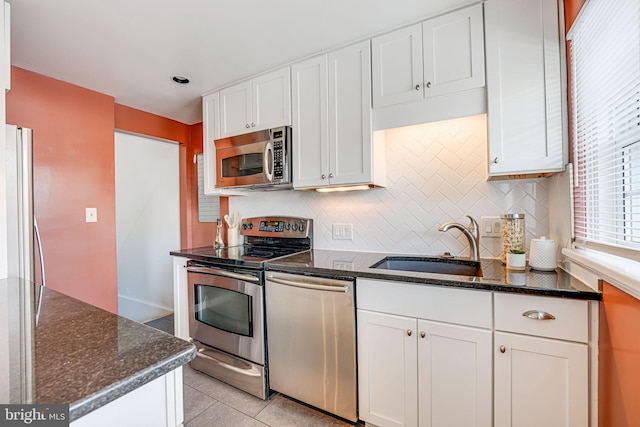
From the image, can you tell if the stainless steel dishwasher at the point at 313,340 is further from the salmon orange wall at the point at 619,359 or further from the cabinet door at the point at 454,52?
the cabinet door at the point at 454,52

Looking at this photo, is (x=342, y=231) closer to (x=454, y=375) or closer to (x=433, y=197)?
(x=433, y=197)

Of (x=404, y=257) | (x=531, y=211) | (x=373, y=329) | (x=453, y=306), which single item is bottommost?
(x=373, y=329)

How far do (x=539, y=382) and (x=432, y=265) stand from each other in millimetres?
785

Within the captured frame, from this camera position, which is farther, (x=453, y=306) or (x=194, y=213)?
(x=194, y=213)

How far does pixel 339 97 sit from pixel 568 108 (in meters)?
1.20

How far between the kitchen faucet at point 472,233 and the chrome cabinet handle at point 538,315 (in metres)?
0.56

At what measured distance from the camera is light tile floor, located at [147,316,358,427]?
1.66 m

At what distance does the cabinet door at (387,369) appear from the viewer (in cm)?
141

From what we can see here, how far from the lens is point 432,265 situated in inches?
72.7

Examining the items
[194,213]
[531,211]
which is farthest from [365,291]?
[194,213]

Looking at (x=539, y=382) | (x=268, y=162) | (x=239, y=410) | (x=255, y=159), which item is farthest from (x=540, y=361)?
(x=255, y=159)

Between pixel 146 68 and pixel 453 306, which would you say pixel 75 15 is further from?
pixel 453 306

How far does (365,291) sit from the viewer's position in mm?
1521

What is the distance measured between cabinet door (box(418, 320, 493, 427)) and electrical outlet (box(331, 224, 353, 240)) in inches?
36.8
